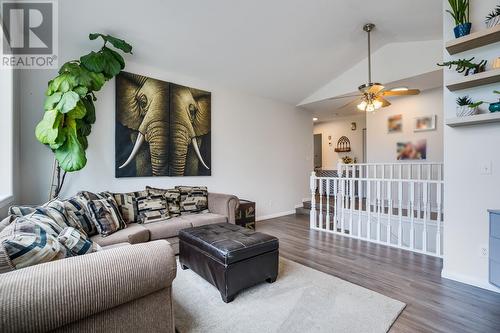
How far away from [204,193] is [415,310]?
2.85 meters

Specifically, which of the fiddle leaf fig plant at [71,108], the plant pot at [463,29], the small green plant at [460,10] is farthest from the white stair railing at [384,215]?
the fiddle leaf fig plant at [71,108]

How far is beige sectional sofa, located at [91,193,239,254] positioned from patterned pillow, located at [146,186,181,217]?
4.9 inches

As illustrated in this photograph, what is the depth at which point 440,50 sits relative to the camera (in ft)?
12.0

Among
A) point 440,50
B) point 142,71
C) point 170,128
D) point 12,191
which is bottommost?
point 12,191

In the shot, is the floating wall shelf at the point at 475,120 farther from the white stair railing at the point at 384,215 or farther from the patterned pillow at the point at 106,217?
the patterned pillow at the point at 106,217

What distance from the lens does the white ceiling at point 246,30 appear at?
2746mm

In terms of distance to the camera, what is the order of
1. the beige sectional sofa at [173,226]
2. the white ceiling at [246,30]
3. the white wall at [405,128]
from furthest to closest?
the white wall at [405,128] → the white ceiling at [246,30] → the beige sectional sofa at [173,226]

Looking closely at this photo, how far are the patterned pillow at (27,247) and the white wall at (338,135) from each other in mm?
7928

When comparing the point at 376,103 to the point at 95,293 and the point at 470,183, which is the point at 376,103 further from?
the point at 95,293

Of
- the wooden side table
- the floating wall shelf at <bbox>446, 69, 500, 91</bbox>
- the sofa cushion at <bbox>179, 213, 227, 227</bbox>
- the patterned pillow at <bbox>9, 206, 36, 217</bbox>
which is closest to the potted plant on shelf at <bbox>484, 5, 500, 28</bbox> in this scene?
the floating wall shelf at <bbox>446, 69, 500, 91</bbox>

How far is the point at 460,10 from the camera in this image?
2.25 m

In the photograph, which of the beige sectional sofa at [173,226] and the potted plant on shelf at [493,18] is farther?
the beige sectional sofa at [173,226]

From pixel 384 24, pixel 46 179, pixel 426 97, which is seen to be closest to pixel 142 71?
pixel 46 179

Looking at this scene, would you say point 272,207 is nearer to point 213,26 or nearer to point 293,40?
point 293,40
